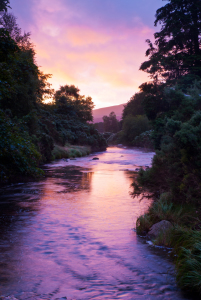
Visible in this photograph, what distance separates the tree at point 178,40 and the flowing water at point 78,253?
822 inches

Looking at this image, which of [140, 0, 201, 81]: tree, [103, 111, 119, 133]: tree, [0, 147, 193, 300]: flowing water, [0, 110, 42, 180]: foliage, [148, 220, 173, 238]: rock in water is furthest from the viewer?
[103, 111, 119, 133]: tree

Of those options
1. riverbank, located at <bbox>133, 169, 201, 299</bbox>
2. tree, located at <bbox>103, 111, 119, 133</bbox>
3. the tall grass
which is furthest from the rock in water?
tree, located at <bbox>103, 111, 119, 133</bbox>

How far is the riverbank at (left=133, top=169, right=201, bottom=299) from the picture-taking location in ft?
18.0

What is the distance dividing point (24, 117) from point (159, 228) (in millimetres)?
17599

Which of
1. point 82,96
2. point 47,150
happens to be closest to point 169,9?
point 47,150

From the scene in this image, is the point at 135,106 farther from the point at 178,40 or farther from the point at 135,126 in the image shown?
the point at 178,40

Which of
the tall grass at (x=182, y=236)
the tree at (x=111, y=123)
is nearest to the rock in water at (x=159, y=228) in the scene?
the tall grass at (x=182, y=236)

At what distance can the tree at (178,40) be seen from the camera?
31.0 meters

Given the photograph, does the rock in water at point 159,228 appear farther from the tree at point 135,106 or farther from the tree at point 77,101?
the tree at point 135,106

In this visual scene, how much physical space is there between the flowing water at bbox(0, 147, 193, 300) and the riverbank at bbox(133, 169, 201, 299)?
0.30m

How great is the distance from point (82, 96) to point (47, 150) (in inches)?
2322

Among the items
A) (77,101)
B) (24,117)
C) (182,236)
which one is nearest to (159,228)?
(182,236)

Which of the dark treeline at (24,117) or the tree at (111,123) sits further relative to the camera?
the tree at (111,123)

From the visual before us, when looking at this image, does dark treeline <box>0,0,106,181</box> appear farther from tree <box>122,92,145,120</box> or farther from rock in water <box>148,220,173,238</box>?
tree <box>122,92,145,120</box>
